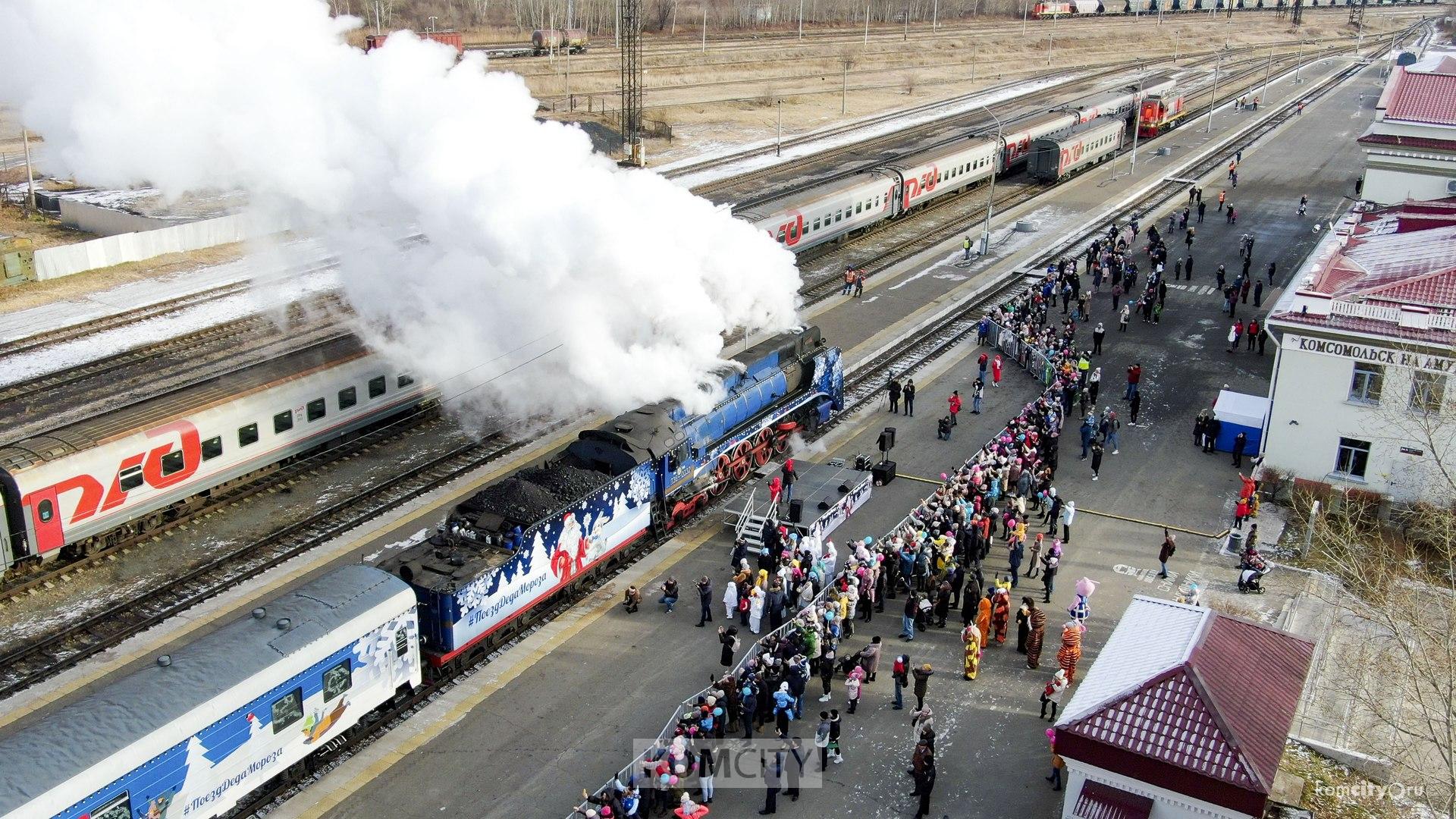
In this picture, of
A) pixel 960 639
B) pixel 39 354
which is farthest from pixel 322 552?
pixel 39 354

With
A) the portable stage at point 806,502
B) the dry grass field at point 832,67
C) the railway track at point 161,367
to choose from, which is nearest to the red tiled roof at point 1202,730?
the portable stage at point 806,502

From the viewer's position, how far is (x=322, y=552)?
84.4 ft

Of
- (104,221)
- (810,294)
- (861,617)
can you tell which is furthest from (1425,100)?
(104,221)

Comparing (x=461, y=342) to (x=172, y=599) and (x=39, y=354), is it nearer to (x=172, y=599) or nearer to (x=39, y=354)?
(x=172, y=599)

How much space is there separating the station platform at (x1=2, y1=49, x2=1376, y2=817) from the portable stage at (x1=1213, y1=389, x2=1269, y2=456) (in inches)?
27.0

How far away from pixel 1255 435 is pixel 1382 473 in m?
3.78

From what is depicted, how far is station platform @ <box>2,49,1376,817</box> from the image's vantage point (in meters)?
18.7

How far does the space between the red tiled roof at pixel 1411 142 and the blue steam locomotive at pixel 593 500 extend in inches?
1131

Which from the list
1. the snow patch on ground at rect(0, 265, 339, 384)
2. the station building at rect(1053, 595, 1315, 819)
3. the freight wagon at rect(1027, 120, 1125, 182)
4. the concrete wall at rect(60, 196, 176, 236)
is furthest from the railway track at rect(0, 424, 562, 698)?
the freight wagon at rect(1027, 120, 1125, 182)

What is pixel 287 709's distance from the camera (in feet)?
57.1

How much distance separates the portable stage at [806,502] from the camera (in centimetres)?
2591

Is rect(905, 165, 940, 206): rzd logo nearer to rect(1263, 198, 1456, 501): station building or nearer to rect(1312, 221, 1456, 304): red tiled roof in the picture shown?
rect(1312, 221, 1456, 304): red tiled roof

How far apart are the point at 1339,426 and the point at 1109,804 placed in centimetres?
1645

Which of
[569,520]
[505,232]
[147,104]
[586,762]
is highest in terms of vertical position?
[147,104]
